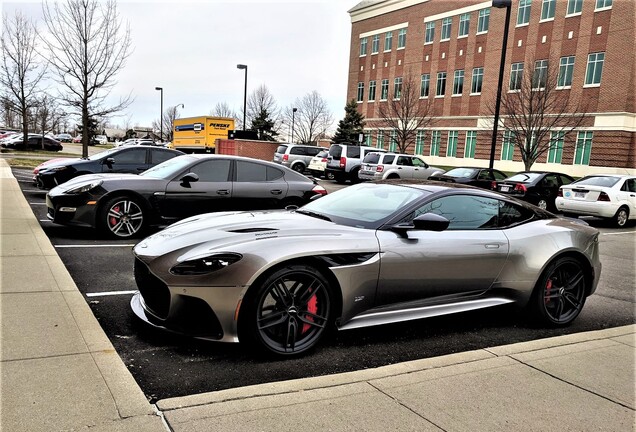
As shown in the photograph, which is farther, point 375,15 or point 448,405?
point 375,15

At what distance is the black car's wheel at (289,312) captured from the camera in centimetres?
351

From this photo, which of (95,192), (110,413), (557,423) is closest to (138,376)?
(110,413)

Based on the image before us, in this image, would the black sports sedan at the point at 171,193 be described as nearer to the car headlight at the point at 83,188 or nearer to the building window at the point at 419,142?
the car headlight at the point at 83,188

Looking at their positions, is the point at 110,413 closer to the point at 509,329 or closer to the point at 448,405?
the point at 448,405

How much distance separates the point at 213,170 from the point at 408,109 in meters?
31.8

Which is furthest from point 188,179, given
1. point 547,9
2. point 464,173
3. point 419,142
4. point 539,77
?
point 419,142

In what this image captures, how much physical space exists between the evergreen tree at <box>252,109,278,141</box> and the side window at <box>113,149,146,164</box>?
4390 cm

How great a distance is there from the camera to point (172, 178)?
7.94 metres

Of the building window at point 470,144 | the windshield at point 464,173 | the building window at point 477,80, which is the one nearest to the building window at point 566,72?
the building window at point 477,80

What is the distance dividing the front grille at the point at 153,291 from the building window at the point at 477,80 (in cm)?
3980

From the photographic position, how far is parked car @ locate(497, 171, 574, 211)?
15.8m

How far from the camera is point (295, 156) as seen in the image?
27656 millimetres

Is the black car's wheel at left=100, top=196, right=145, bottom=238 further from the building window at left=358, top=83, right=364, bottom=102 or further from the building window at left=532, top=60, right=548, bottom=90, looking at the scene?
the building window at left=358, top=83, right=364, bottom=102

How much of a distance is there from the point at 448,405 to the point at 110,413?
6.52 feet
